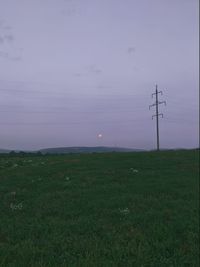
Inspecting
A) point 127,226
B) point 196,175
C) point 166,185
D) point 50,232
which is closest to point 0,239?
point 50,232

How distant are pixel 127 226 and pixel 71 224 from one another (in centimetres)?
216

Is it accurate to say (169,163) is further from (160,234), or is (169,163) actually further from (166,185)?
(160,234)

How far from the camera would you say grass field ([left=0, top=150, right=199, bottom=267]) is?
13.6 meters

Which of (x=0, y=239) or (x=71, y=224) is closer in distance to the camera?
(x=0, y=239)

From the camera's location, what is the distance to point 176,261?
13484mm

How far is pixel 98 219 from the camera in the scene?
61.9 feet

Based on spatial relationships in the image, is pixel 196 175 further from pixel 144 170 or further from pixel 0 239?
pixel 0 239

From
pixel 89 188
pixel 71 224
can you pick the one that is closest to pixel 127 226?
pixel 71 224

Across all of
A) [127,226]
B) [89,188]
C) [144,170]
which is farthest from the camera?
[144,170]

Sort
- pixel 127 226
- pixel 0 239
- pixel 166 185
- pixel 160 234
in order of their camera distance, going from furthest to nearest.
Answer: pixel 166 185
pixel 127 226
pixel 160 234
pixel 0 239

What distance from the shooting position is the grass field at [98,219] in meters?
13.6

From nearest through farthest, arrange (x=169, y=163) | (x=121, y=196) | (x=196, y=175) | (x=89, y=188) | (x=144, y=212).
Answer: (x=144, y=212) < (x=121, y=196) < (x=89, y=188) < (x=196, y=175) < (x=169, y=163)

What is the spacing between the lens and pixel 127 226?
17734mm

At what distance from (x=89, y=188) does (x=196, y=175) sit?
38.8 feet
